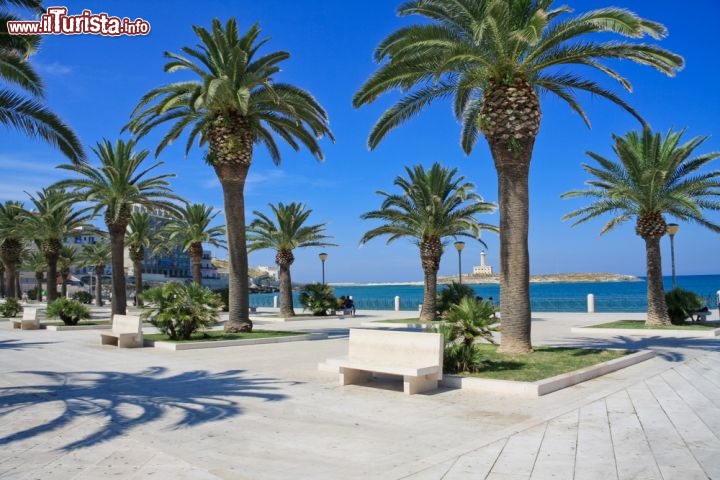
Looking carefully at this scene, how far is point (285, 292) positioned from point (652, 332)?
19.7 meters

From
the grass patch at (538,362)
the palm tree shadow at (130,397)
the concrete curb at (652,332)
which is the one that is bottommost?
the concrete curb at (652,332)

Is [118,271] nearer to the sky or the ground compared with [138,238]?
nearer to the ground

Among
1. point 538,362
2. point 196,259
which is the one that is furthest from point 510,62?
point 196,259

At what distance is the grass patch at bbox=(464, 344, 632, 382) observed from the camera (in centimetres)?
987

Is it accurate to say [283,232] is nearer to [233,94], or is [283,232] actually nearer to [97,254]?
[233,94]

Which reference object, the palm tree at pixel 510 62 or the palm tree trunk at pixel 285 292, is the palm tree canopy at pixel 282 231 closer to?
the palm tree trunk at pixel 285 292

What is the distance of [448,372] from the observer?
1016cm

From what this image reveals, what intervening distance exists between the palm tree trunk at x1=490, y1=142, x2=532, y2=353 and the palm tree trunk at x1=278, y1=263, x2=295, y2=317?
69.4 feet

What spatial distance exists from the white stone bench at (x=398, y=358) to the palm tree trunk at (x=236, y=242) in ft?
31.7

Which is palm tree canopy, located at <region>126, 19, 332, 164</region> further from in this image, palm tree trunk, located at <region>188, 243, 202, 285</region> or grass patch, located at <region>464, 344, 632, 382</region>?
palm tree trunk, located at <region>188, 243, 202, 285</region>

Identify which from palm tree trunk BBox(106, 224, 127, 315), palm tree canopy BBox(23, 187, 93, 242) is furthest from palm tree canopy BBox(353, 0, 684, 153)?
palm tree canopy BBox(23, 187, 93, 242)

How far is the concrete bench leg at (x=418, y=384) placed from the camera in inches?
352

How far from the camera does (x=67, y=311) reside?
80.8 ft

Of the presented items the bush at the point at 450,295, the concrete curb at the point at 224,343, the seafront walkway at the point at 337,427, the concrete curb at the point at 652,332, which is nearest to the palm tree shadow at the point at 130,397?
the seafront walkway at the point at 337,427
